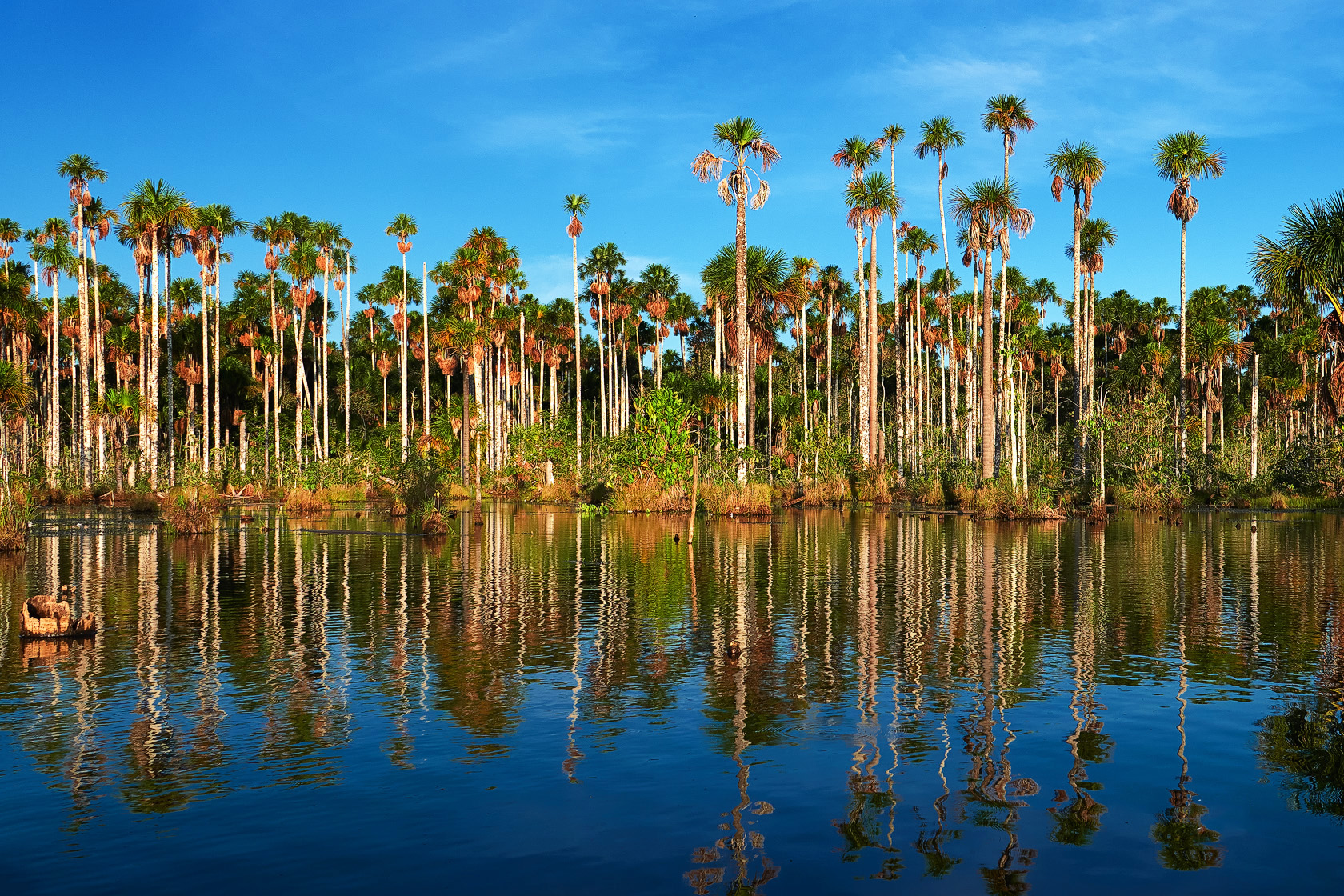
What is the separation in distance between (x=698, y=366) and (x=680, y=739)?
90391 mm

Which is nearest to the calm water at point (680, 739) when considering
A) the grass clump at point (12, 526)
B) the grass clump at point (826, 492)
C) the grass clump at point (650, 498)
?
the grass clump at point (12, 526)

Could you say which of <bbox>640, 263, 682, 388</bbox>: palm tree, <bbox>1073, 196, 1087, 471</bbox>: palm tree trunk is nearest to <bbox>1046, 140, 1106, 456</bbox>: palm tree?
<bbox>1073, 196, 1087, 471</bbox>: palm tree trunk

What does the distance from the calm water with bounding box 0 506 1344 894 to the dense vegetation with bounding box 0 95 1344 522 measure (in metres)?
17.0

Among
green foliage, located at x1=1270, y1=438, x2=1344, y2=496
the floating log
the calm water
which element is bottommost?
the calm water

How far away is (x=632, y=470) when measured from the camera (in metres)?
44.1

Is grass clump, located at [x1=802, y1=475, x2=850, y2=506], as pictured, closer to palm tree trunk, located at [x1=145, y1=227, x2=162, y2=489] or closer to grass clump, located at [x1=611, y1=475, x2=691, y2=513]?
grass clump, located at [x1=611, y1=475, x2=691, y2=513]

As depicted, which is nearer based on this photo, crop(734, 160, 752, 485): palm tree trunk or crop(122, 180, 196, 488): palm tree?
crop(734, 160, 752, 485): palm tree trunk

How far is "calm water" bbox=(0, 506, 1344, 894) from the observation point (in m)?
6.82

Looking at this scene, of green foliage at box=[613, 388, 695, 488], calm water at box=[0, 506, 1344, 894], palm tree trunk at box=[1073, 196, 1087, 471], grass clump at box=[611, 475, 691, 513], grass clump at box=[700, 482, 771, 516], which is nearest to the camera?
calm water at box=[0, 506, 1344, 894]

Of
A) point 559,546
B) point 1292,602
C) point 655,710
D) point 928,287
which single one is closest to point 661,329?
point 928,287

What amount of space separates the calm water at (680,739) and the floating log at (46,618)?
415 mm

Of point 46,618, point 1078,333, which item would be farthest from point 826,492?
point 46,618

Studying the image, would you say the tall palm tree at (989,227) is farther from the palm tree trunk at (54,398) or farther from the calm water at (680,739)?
the palm tree trunk at (54,398)

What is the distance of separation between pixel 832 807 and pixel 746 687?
151 inches
